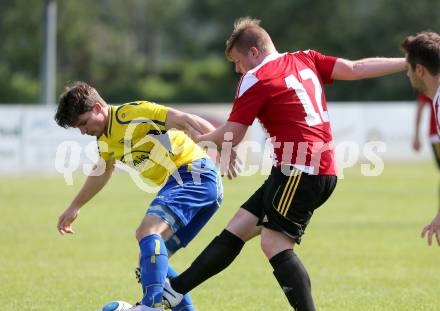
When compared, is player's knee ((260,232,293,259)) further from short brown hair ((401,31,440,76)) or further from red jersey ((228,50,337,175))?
short brown hair ((401,31,440,76))

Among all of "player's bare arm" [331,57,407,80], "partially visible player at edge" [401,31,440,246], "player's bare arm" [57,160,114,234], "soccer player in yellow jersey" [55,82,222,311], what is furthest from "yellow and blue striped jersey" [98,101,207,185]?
"partially visible player at edge" [401,31,440,246]

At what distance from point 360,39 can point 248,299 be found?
131 feet

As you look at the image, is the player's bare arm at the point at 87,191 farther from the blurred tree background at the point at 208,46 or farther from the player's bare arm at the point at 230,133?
the blurred tree background at the point at 208,46

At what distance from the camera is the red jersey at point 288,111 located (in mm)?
5348

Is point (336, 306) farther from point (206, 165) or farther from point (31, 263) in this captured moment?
point (31, 263)

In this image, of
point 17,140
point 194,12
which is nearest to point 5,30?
point 194,12

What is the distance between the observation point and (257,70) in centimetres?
543

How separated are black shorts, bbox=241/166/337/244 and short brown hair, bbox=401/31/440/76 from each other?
93cm

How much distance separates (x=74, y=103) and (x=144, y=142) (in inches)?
21.3

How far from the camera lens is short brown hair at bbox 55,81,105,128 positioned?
18.9 feet

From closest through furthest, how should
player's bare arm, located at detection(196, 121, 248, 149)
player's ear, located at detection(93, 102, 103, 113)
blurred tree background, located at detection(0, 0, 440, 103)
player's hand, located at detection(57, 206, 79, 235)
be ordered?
player's bare arm, located at detection(196, 121, 248, 149)
player's ear, located at detection(93, 102, 103, 113)
player's hand, located at detection(57, 206, 79, 235)
blurred tree background, located at detection(0, 0, 440, 103)

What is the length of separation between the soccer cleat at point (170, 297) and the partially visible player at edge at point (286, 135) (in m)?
0.68

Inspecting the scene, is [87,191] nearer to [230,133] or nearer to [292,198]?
[230,133]

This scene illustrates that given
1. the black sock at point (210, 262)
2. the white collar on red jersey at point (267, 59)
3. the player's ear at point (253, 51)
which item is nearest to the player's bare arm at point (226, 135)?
the white collar on red jersey at point (267, 59)
